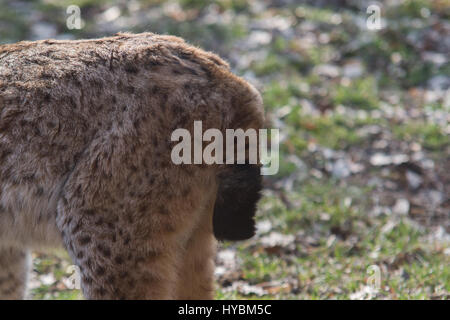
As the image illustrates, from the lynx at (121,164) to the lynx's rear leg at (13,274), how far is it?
41 cm

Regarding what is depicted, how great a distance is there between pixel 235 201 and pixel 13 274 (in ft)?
5.12

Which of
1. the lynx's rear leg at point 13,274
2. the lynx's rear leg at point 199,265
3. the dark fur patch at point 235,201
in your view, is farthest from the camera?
the lynx's rear leg at point 13,274

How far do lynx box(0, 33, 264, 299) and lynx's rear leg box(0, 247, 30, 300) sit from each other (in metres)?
0.41

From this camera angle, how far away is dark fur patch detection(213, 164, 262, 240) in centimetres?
336

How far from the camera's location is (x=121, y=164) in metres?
3.21

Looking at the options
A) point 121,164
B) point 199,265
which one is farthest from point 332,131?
point 121,164

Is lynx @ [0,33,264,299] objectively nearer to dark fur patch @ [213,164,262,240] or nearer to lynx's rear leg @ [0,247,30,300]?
dark fur patch @ [213,164,262,240]

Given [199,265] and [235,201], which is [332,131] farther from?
[235,201]

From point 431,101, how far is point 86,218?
15.5ft

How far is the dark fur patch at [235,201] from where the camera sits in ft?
11.0

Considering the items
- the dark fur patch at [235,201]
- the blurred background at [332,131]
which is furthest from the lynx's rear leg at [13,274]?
the dark fur patch at [235,201]

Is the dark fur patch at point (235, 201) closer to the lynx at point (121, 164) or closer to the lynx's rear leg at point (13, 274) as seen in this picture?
the lynx at point (121, 164)

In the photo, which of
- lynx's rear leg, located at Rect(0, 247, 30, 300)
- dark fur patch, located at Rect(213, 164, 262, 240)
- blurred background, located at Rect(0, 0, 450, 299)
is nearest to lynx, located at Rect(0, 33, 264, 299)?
dark fur patch, located at Rect(213, 164, 262, 240)
